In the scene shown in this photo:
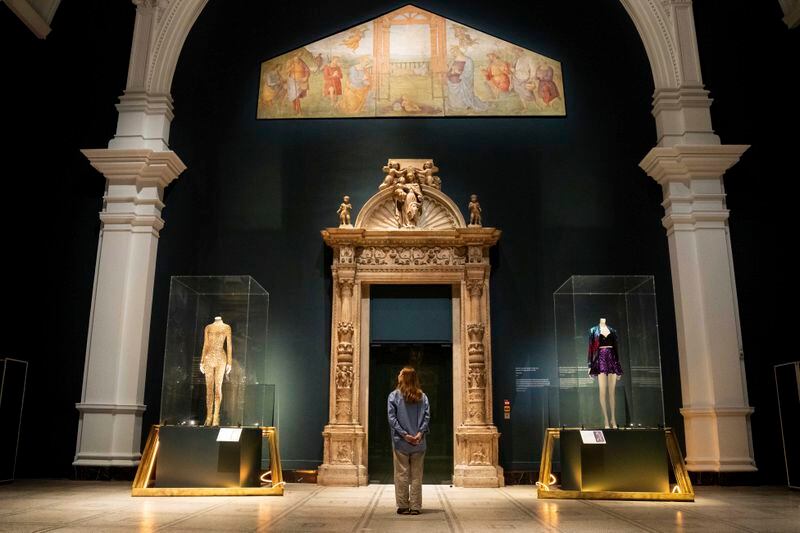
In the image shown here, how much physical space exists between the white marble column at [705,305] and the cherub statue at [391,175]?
14.6 feet

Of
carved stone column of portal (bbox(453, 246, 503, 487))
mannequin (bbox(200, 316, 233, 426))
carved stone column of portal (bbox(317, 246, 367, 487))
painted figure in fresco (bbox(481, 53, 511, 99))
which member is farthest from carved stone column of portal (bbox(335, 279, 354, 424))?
painted figure in fresco (bbox(481, 53, 511, 99))

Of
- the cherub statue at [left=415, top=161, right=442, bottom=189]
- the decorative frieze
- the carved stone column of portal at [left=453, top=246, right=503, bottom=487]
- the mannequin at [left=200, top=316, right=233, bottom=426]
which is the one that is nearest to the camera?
the mannequin at [left=200, top=316, right=233, bottom=426]

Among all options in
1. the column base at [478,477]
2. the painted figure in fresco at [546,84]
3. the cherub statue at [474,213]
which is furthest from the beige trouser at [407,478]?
the painted figure in fresco at [546,84]

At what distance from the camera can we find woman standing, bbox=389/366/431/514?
6.89 m

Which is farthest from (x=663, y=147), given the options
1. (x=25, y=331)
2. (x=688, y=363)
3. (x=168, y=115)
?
(x=25, y=331)

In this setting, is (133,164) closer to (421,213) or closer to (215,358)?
(215,358)

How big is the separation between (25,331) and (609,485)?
9.44 metres

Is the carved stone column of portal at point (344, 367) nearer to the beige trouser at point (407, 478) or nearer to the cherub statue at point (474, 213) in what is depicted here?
the cherub statue at point (474, 213)

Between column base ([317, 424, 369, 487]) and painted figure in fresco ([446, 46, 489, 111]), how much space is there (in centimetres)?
630

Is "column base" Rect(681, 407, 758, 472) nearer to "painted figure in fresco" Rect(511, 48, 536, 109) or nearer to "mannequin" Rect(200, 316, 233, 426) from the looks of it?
"painted figure in fresco" Rect(511, 48, 536, 109)

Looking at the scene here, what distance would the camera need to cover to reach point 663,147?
11.2 meters

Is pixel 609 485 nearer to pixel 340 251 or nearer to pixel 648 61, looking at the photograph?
pixel 340 251

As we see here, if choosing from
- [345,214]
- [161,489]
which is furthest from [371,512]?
[345,214]

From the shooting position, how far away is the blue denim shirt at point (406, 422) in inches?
271
